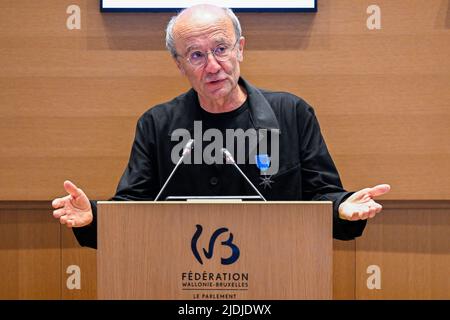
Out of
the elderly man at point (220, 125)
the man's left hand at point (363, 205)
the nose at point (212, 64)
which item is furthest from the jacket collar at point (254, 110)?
the man's left hand at point (363, 205)

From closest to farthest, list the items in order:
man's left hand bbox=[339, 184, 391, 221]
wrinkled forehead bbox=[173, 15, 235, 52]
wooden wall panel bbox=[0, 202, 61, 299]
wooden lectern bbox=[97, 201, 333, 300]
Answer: wooden lectern bbox=[97, 201, 333, 300] → man's left hand bbox=[339, 184, 391, 221] → wrinkled forehead bbox=[173, 15, 235, 52] → wooden wall panel bbox=[0, 202, 61, 299]

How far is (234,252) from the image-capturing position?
1937 mm

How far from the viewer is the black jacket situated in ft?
9.06

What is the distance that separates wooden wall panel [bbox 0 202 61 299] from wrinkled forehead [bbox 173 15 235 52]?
1530mm

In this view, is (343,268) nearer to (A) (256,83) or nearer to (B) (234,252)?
(A) (256,83)

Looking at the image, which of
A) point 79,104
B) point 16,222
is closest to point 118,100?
point 79,104

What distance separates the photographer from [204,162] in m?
2.79

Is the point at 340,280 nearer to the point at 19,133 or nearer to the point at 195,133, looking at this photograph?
the point at 195,133

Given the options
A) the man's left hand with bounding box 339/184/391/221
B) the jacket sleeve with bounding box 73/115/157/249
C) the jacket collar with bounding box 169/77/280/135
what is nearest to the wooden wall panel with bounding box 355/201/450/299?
the jacket collar with bounding box 169/77/280/135

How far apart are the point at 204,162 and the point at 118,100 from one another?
1.05 meters

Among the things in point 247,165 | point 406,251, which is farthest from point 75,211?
point 406,251

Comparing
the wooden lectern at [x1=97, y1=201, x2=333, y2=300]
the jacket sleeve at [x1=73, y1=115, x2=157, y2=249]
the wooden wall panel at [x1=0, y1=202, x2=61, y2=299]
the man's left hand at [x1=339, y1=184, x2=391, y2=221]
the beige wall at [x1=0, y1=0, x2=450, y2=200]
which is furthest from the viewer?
the wooden wall panel at [x1=0, y1=202, x2=61, y2=299]

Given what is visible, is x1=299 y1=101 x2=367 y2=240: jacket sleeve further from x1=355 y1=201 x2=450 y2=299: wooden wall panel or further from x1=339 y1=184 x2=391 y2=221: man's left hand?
x1=355 y1=201 x2=450 y2=299: wooden wall panel
